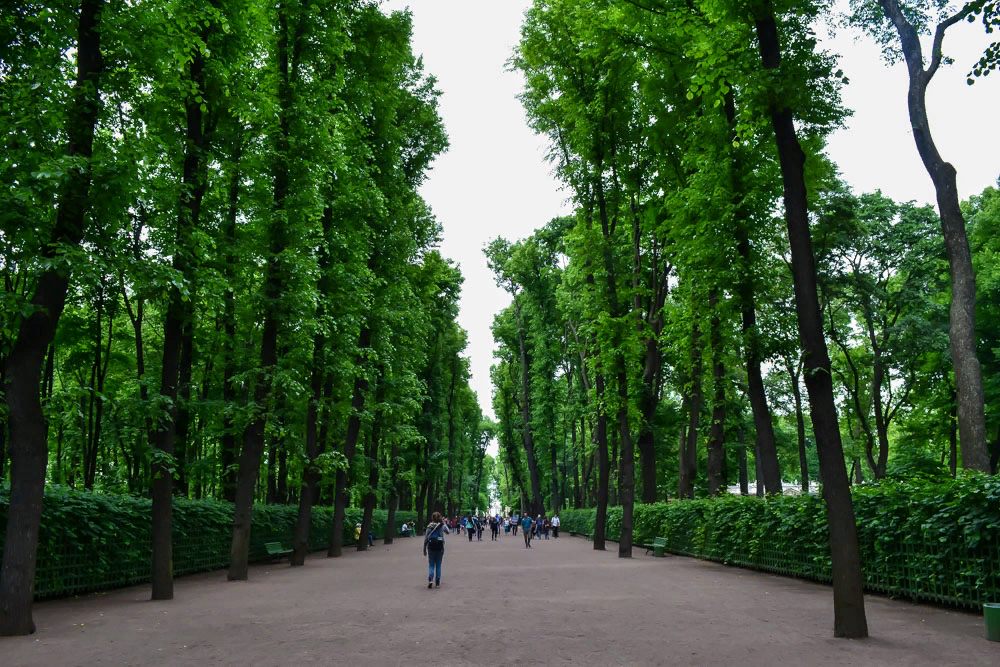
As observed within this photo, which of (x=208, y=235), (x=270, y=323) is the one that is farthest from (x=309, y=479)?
(x=208, y=235)

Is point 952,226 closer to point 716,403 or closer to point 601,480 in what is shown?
point 716,403

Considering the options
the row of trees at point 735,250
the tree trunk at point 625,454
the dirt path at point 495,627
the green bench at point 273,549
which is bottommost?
the green bench at point 273,549

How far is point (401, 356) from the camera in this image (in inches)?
1163

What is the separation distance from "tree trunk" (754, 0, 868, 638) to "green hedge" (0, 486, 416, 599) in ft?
38.1

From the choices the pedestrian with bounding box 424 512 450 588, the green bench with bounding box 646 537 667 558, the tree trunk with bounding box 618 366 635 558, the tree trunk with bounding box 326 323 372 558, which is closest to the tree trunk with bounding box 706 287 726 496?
the green bench with bounding box 646 537 667 558

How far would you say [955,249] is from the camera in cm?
1505

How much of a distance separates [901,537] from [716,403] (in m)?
10.6

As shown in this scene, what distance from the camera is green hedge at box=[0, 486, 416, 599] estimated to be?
12227 mm

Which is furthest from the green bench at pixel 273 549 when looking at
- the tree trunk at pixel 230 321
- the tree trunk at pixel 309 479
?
the tree trunk at pixel 230 321

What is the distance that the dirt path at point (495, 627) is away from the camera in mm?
7371

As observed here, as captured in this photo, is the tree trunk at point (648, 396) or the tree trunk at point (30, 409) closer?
the tree trunk at point (30, 409)

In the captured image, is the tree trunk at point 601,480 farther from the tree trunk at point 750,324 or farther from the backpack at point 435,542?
the backpack at point 435,542

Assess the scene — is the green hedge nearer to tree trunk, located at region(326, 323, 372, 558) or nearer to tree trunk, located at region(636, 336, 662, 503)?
tree trunk, located at region(326, 323, 372, 558)

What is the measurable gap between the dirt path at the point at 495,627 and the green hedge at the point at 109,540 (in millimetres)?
527
